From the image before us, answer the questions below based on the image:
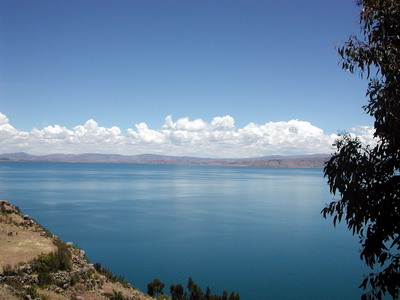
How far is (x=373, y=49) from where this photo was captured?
917cm

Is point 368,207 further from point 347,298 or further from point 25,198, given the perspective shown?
Answer: point 25,198

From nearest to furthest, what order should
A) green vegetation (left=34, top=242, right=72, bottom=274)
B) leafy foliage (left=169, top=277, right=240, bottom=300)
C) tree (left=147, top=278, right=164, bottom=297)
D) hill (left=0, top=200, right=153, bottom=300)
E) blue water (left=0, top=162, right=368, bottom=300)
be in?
hill (left=0, top=200, right=153, bottom=300)
green vegetation (left=34, top=242, right=72, bottom=274)
leafy foliage (left=169, top=277, right=240, bottom=300)
tree (left=147, top=278, right=164, bottom=297)
blue water (left=0, top=162, right=368, bottom=300)

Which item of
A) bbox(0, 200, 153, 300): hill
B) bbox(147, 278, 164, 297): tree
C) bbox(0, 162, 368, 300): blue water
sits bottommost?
bbox(0, 162, 368, 300): blue water

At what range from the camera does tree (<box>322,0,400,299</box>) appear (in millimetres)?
8672

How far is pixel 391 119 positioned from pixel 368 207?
7.76 feet

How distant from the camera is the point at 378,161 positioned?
30.7ft

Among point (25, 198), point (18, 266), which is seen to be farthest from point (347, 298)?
point (25, 198)

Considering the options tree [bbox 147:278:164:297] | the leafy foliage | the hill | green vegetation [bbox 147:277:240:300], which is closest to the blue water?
tree [bbox 147:278:164:297]

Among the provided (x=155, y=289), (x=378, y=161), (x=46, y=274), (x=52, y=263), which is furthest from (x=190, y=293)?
(x=378, y=161)

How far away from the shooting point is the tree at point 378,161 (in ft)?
28.5

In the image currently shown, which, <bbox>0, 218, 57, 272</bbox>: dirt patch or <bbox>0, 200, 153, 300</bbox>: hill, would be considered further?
<bbox>0, 218, 57, 272</bbox>: dirt patch

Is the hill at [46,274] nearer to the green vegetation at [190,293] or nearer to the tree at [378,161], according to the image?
the green vegetation at [190,293]

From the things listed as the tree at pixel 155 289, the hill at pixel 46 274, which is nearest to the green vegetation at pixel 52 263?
the hill at pixel 46 274

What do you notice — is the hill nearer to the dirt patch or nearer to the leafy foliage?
the dirt patch
